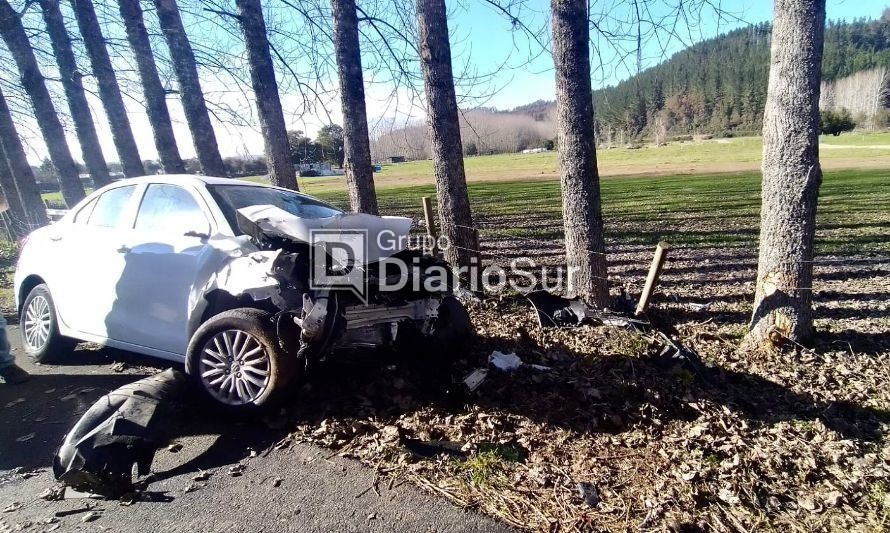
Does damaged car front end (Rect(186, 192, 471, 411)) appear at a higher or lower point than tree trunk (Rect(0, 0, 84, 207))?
lower

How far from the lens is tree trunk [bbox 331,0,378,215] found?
674cm

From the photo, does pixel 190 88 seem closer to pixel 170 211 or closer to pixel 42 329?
pixel 42 329

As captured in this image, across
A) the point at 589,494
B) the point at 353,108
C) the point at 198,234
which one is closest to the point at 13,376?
the point at 198,234

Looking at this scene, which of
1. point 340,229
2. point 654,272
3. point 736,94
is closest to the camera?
point 340,229

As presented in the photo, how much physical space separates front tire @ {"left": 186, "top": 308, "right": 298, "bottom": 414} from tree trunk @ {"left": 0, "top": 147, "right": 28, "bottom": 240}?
499 inches

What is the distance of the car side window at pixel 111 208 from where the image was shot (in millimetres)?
4180

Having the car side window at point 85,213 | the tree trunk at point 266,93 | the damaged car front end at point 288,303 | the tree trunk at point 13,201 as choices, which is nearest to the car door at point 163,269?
the damaged car front end at point 288,303

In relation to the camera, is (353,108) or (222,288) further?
(353,108)

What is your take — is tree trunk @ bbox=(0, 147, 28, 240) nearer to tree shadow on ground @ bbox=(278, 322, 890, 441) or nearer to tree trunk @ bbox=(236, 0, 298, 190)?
tree trunk @ bbox=(236, 0, 298, 190)

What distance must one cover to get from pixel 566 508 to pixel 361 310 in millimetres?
1858

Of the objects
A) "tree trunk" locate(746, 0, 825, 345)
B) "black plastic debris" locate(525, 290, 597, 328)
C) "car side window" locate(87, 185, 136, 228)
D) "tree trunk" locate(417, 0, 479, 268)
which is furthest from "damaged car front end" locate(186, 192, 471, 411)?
"tree trunk" locate(746, 0, 825, 345)

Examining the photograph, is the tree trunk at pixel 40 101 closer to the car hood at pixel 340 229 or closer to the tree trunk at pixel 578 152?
the car hood at pixel 340 229

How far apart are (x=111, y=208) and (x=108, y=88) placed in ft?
22.2

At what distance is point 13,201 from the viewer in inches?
484
